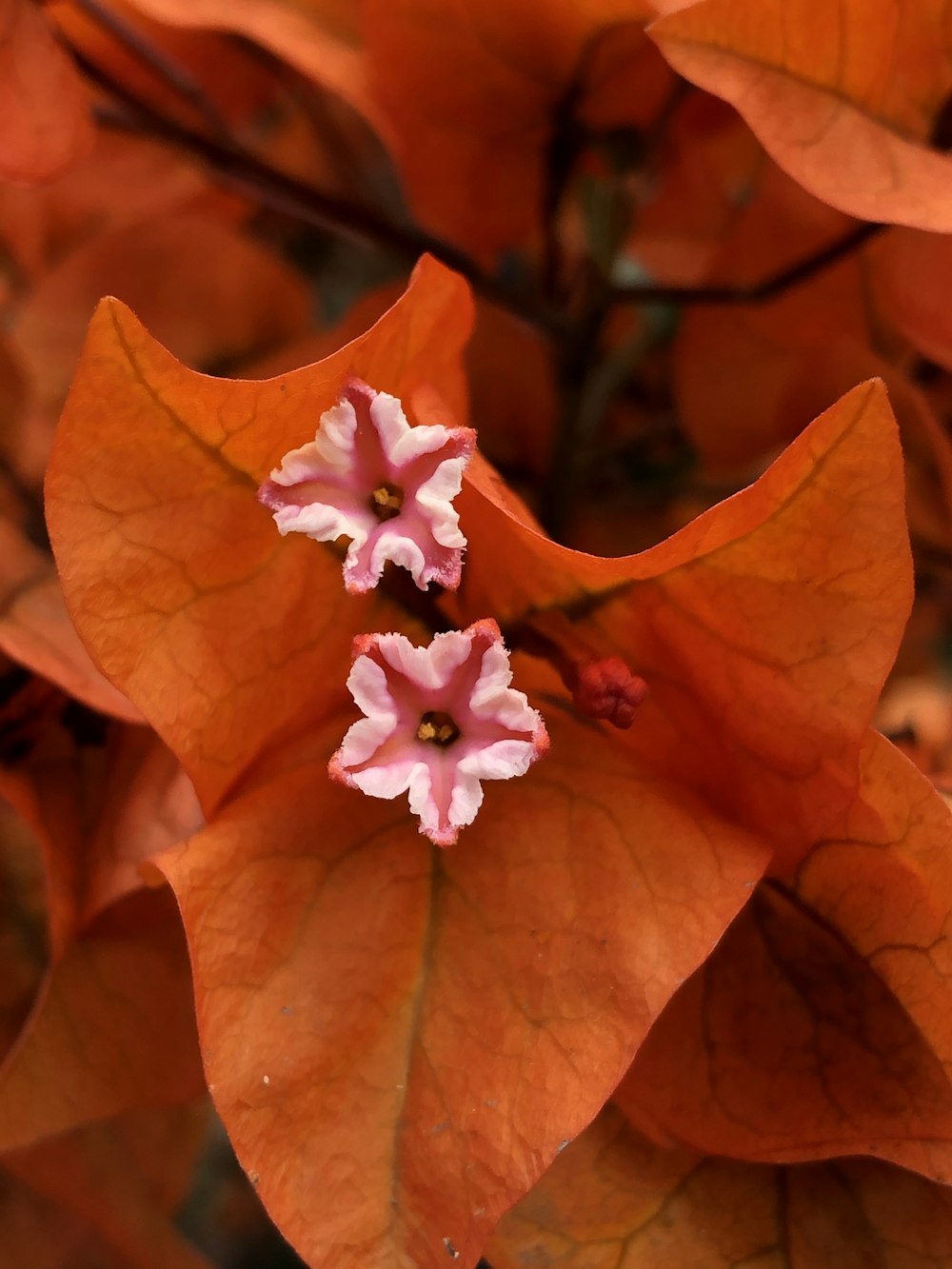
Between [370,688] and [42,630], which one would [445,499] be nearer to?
[370,688]

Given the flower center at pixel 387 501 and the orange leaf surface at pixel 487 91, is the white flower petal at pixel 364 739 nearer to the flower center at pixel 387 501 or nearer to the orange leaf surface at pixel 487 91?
the flower center at pixel 387 501

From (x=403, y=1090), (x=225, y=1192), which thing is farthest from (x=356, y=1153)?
(x=225, y=1192)

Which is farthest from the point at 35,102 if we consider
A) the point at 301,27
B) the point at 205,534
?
the point at 205,534

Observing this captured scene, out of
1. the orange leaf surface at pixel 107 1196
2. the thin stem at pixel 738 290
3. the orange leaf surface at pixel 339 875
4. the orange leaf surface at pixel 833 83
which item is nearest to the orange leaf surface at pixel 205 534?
the orange leaf surface at pixel 339 875

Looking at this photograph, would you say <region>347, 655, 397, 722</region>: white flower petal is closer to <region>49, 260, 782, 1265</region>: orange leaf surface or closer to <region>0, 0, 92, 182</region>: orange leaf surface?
<region>49, 260, 782, 1265</region>: orange leaf surface

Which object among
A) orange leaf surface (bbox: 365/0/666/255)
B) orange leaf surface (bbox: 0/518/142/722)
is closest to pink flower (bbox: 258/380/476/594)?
orange leaf surface (bbox: 0/518/142/722)

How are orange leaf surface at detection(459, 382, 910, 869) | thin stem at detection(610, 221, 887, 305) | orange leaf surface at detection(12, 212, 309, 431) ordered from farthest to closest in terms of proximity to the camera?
1. orange leaf surface at detection(12, 212, 309, 431)
2. thin stem at detection(610, 221, 887, 305)
3. orange leaf surface at detection(459, 382, 910, 869)
